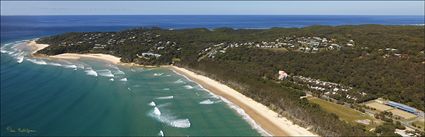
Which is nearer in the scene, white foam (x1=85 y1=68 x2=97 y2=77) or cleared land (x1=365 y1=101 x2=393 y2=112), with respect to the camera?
cleared land (x1=365 y1=101 x2=393 y2=112)

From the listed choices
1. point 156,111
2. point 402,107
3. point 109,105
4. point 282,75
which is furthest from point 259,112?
point 282,75

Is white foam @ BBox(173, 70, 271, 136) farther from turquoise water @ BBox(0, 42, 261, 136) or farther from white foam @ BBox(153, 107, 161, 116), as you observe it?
white foam @ BBox(153, 107, 161, 116)

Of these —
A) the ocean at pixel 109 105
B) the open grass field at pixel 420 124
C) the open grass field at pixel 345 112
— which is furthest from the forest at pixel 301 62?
the ocean at pixel 109 105

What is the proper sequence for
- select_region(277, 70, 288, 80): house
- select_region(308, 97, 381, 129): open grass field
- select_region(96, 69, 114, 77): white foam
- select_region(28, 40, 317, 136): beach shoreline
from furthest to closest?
select_region(96, 69, 114, 77): white foam < select_region(277, 70, 288, 80): house < select_region(308, 97, 381, 129): open grass field < select_region(28, 40, 317, 136): beach shoreline

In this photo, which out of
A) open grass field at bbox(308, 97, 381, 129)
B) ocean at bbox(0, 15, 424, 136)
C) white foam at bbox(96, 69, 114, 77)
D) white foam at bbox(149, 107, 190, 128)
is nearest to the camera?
ocean at bbox(0, 15, 424, 136)

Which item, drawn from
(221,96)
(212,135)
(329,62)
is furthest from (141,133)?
(329,62)

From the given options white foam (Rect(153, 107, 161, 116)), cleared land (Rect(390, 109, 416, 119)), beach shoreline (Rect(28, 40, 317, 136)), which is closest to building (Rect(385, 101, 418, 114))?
cleared land (Rect(390, 109, 416, 119))

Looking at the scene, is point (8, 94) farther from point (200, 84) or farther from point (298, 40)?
point (298, 40)
